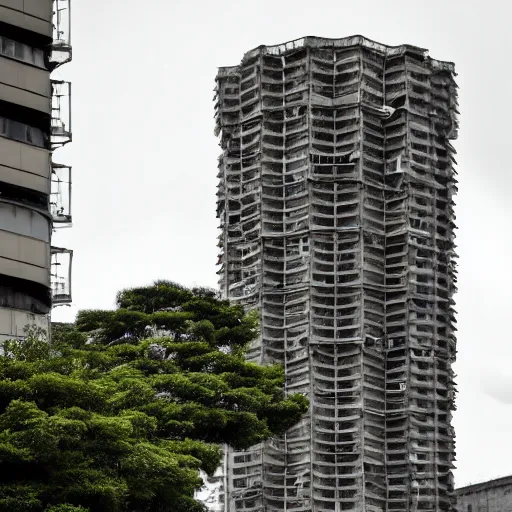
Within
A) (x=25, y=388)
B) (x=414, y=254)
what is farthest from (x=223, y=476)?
(x=25, y=388)

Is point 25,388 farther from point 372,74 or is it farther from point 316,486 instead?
point 372,74

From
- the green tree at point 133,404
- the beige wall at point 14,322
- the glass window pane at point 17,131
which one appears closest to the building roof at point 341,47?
the green tree at point 133,404

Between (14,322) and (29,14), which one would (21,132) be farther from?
(14,322)

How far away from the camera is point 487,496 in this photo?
303 ft

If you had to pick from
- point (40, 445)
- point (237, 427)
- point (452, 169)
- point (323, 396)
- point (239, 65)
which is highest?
point (239, 65)

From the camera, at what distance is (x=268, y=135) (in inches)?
3615

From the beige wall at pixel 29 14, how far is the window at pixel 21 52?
0.60 metres

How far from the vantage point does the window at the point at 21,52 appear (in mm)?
49250

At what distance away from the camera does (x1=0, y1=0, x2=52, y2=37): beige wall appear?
162 ft

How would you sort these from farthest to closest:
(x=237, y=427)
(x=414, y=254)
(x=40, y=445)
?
(x=414, y=254), (x=237, y=427), (x=40, y=445)

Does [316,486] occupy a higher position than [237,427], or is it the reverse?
[316,486]

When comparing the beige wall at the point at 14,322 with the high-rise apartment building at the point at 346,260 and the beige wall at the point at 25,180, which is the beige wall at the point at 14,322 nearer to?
the beige wall at the point at 25,180

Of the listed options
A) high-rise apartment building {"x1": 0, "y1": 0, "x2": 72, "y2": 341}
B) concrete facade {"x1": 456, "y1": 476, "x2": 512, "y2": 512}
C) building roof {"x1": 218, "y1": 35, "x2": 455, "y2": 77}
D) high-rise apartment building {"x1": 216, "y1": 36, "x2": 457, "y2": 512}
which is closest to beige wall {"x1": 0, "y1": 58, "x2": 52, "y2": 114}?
high-rise apartment building {"x1": 0, "y1": 0, "x2": 72, "y2": 341}

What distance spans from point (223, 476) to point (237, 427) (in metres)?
38.8
